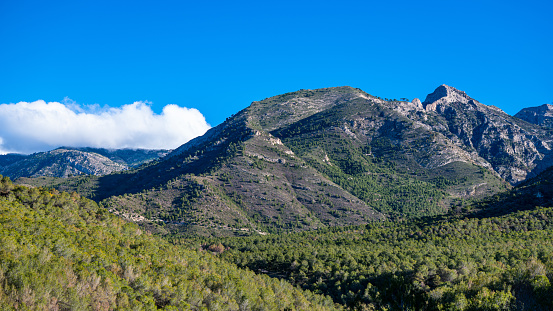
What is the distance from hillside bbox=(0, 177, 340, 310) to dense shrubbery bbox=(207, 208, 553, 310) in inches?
525

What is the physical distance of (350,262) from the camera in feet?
318

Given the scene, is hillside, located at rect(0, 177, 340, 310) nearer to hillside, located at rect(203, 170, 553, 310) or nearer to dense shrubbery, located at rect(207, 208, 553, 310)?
hillside, located at rect(203, 170, 553, 310)

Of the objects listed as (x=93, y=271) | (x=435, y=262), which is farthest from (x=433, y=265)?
(x=93, y=271)

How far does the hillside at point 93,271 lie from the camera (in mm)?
38844

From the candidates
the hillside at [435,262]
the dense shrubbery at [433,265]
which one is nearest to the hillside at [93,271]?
the hillside at [435,262]

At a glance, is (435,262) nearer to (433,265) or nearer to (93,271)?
(433,265)

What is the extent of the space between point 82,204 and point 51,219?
23349 mm

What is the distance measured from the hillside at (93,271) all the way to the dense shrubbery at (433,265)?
13345 millimetres

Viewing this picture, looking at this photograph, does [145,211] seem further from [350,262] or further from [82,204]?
[350,262]

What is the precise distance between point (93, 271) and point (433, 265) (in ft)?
215

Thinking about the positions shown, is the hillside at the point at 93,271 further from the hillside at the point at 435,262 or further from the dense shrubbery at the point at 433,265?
the dense shrubbery at the point at 433,265

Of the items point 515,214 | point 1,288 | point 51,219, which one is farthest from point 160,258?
point 515,214

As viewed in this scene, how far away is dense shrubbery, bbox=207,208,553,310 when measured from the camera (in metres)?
64.2

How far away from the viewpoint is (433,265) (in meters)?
82.9
